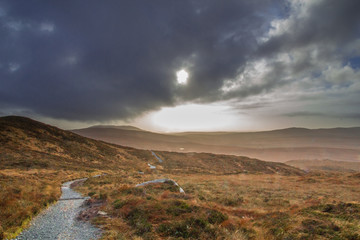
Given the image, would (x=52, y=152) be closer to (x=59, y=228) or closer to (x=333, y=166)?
(x=59, y=228)

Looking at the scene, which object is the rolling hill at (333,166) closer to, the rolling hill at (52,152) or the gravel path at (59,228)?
the rolling hill at (52,152)

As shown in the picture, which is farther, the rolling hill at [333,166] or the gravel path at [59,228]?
the rolling hill at [333,166]

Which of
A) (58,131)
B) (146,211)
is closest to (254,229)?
(146,211)

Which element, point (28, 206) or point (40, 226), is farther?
point (28, 206)

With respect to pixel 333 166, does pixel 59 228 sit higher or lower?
higher

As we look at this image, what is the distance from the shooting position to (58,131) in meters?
62.1

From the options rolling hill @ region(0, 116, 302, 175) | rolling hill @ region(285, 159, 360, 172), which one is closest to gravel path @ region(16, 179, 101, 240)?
rolling hill @ region(0, 116, 302, 175)

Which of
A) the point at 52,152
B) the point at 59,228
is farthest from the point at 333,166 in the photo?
the point at 52,152

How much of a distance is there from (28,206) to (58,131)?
6309cm

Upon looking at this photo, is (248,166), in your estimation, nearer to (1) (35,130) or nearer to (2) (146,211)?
(2) (146,211)

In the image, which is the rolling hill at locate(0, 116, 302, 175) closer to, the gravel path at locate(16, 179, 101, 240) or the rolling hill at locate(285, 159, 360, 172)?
the gravel path at locate(16, 179, 101, 240)

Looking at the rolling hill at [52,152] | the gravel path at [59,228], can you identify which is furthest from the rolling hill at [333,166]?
the gravel path at [59,228]

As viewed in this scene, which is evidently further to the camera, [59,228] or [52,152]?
[52,152]

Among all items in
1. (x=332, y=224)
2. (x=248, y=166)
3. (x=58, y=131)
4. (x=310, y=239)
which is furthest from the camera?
(x=248, y=166)
